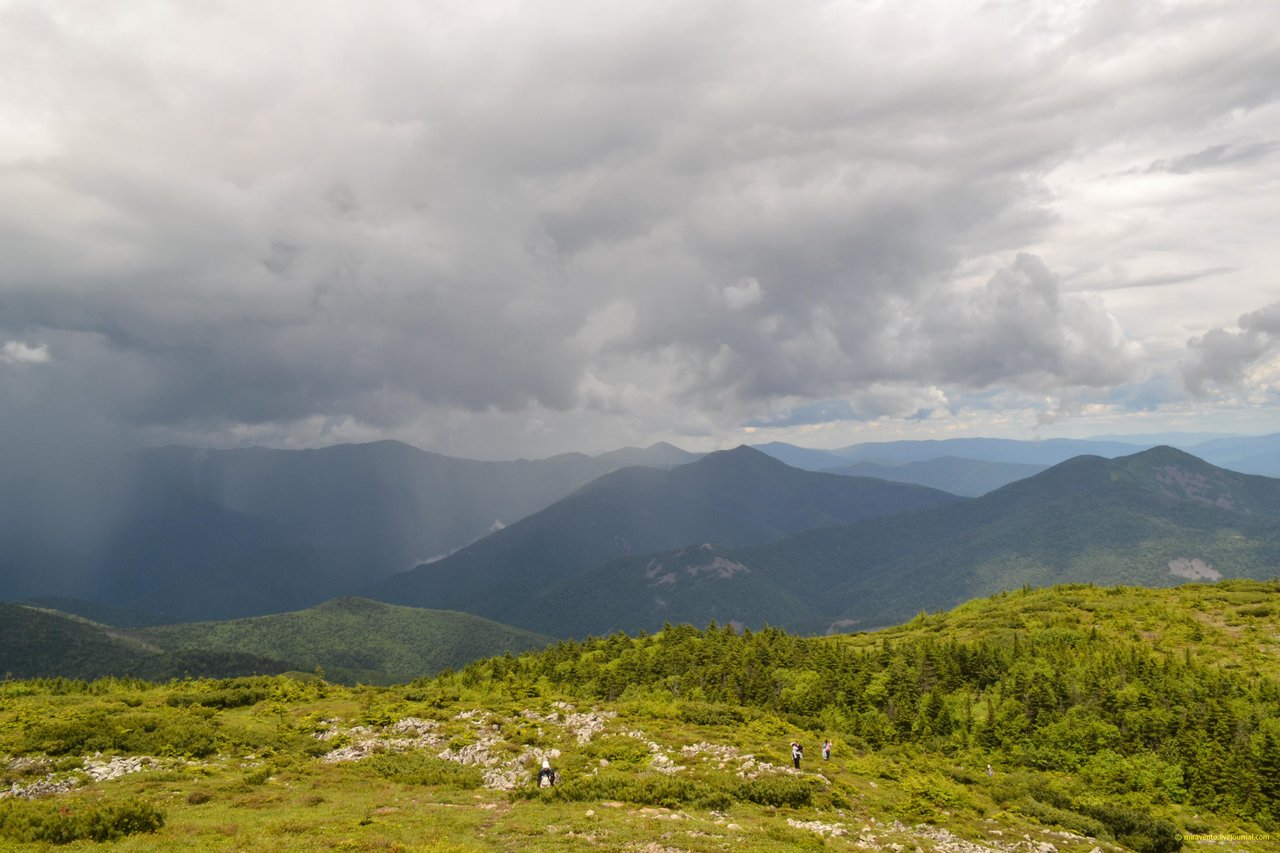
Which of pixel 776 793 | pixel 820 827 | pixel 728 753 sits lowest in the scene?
pixel 728 753

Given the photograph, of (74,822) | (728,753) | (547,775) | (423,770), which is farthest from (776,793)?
(74,822)

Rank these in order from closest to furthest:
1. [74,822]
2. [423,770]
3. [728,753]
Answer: [74,822], [423,770], [728,753]

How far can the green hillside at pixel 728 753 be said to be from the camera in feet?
103

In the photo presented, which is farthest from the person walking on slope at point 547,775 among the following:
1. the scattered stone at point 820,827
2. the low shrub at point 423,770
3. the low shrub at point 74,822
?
the low shrub at point 74,822

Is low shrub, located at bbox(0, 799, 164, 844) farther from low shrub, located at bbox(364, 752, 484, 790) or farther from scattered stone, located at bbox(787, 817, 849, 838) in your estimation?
scattered stone, located at bbox(787, 817, 849, 838)

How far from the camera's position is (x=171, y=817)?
3103 centimetres

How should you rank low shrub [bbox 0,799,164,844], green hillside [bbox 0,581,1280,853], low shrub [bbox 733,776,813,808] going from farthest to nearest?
low shrub [bbox 733,776,813,808]
green hillside [bbox 0,581,1280,853]
low shrub [bbox 0,799,164,844]

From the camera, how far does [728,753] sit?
4775cm

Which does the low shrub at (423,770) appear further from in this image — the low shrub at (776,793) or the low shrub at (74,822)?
the low shrub at (776,793)

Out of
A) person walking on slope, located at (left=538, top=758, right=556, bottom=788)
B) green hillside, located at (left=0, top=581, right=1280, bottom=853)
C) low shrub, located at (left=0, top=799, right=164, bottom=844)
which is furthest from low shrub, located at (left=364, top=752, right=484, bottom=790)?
low shrub, located at (left=0, top=799, right=164, bottom=844)

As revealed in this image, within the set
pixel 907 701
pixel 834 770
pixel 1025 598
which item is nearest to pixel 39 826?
pixel 834 770

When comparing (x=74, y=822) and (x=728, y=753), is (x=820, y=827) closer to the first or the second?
(x=728, y=753)

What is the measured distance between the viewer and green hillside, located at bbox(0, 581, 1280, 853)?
3130 centimetres

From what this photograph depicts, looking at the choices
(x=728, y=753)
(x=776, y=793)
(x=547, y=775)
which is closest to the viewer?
(x=776, y=793)
